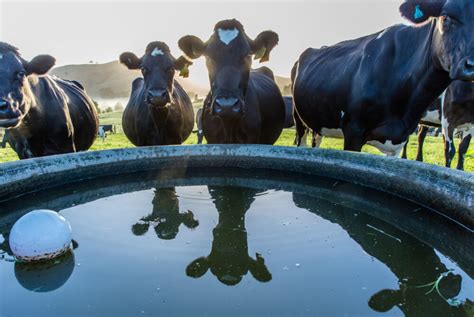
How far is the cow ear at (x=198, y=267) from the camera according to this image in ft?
5.69

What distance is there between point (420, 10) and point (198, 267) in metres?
3.17

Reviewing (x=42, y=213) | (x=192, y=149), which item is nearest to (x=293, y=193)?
(x=192, y=149)

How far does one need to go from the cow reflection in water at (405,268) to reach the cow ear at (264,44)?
2.44 m

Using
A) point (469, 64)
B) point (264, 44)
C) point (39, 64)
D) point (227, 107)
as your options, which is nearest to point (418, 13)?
point (469, 64)

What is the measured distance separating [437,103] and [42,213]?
6877mm

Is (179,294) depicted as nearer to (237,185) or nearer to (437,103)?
(237,185)

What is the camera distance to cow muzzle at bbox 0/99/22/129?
3.27 metres

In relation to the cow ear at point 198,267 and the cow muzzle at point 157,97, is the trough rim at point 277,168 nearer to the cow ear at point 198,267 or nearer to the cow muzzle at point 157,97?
the cow muzzle at point 157,97

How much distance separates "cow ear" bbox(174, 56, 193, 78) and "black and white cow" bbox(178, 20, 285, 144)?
1.89ft

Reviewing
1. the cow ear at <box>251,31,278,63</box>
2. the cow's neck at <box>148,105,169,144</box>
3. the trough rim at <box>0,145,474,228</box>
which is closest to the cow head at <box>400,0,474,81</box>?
the trough rim at <box>0,145,474,228</box>

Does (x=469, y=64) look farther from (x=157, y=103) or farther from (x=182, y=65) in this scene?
(x=182, y=65)

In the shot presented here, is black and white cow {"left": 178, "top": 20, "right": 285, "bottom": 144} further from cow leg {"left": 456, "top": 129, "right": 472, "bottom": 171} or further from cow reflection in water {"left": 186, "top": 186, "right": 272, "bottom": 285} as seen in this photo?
cow leg {"left": 456, "top": 129, "right": 472, "bottom": 171}

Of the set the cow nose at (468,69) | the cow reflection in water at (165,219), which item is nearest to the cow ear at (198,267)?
the cow reflection in water at (165,219)

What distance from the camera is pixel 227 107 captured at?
12.1ft
